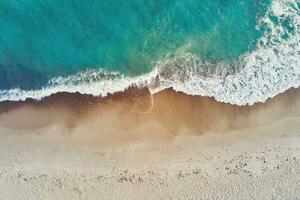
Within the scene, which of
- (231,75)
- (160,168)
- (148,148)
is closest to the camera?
(160,168)

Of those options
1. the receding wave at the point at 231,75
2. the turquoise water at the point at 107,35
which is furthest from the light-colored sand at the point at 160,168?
the turquoise water at the point at 107,35

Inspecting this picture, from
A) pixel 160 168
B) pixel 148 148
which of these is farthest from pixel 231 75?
pixel 160 168

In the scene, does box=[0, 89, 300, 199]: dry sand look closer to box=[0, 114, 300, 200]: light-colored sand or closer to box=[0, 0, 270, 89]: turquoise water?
box=[0, 114, 300, 200]: light-colored sand

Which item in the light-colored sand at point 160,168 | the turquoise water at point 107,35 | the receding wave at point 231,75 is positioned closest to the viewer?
the light-colored sand at point 160,168

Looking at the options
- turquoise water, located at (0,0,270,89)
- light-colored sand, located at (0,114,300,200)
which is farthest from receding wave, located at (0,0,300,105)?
light-colored sand, located at (0,114,300,200)

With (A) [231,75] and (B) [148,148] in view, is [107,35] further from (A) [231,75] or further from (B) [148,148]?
(A) [231,75]

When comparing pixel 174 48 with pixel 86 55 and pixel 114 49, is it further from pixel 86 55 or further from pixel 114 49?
pixel 86 55

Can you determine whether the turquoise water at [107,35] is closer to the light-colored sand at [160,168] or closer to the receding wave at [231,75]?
the receding wave at [231,75]
